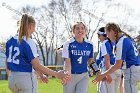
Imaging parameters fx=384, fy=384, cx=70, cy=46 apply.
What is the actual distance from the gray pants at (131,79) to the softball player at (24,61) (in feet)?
5.58

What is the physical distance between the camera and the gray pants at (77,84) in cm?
788

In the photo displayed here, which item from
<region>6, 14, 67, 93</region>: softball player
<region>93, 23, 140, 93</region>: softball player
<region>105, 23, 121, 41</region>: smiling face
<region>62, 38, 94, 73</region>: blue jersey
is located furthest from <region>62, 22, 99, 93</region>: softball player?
<region>6, 14, 67, 93</region>: softball player

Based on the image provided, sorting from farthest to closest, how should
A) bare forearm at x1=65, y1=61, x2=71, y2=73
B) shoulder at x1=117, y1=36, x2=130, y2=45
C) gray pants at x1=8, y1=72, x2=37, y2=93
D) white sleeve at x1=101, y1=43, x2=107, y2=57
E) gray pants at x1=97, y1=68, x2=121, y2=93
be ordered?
white sleeve at x1=101, y1=43, x2=107, y2=57, gray pants at x1=97, y1=68, x2=121, y2=93, bare forearm at x1=65, y1=61, x2=71, y2=73, shoulder at x1=117, y1=36, x2=130, y2=45, gray pants at x1=8, y1=72, x2=37, y2=93

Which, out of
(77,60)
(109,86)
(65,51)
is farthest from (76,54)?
(109,86)

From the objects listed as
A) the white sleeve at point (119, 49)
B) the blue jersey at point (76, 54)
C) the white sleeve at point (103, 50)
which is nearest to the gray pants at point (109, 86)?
the white sleeve at point (103, 50)

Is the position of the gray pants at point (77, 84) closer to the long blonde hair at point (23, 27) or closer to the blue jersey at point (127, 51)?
the blue jersey at point (127, 51)

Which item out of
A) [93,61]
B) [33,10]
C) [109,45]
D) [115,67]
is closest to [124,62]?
[115,67]

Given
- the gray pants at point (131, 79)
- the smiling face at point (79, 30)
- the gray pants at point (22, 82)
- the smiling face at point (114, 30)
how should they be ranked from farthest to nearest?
the smiling face at point (79, 30) → the smiling face at point (114, 30) → the gray pants at point (131, 79) → the gray pants at point (22, 82)

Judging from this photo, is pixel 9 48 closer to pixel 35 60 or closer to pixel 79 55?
pixel 35 60

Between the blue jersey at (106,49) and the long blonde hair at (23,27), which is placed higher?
the long blonde hair at (23,27)

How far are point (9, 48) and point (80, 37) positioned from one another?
192 cm

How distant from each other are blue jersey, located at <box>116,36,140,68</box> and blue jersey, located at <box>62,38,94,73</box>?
0.80 metres

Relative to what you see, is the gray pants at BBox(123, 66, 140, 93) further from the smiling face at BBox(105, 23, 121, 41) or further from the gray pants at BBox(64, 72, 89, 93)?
the gray pants at BBox(64, 72, 89, 93)

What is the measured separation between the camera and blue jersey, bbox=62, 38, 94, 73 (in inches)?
311
